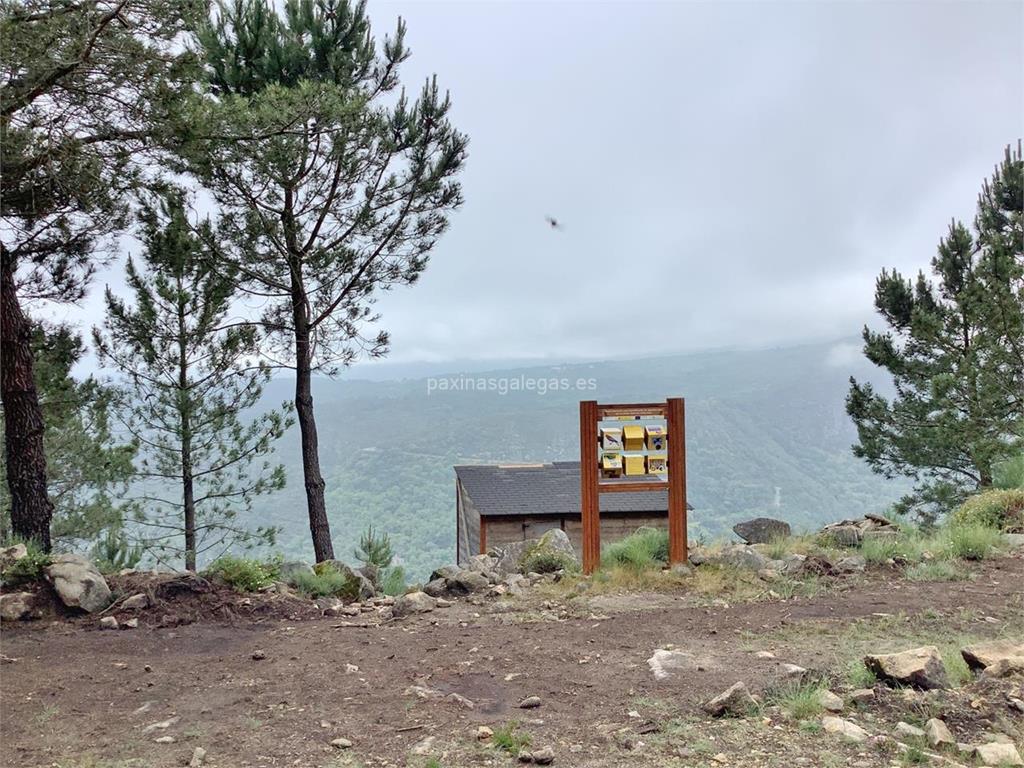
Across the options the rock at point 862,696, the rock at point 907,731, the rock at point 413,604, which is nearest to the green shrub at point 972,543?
the rock at point 862,696

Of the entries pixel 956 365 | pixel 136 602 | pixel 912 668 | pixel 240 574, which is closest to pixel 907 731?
pixel 912 668

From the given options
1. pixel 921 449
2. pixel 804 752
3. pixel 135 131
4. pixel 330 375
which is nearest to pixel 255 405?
pixel 330 375

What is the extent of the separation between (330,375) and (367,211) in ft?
9.03

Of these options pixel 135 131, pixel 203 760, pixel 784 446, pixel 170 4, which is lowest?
pixel 784 446

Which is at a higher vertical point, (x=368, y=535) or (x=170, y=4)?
(x=170, y=4)

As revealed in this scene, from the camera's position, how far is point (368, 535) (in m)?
11.0

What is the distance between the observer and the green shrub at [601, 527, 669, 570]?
692cm

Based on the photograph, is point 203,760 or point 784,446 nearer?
point 203,760

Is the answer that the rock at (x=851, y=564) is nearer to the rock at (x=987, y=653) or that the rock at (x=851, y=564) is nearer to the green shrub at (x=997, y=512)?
the green shrub at (x=997, y=512)

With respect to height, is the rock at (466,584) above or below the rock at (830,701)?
below

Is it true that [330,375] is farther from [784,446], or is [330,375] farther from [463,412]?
[784,446]

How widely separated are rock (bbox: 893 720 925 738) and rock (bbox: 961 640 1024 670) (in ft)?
3.18

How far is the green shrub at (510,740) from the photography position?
2898 millimetres

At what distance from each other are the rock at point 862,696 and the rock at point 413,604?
3.31 m
